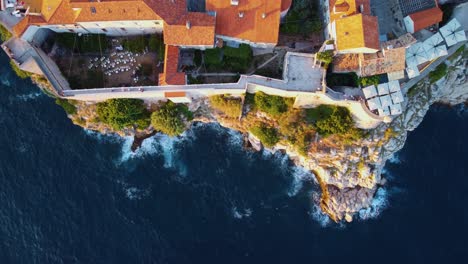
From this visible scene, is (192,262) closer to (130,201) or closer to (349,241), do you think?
(130,201)

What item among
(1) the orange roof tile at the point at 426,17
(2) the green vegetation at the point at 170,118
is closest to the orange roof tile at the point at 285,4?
(1) the orange roof tile at the point at 426,17

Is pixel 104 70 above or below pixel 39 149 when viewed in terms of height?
above

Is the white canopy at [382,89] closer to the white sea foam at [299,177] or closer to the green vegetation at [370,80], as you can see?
the green vegetation at [370,80]

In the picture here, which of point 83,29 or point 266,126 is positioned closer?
point 83,29

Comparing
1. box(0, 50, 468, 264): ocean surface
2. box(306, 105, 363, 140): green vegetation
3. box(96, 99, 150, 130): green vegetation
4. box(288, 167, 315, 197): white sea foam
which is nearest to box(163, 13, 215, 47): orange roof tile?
box(96, 99, 150, 130): green vegetation

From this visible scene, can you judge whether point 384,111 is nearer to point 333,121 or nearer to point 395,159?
point 333,121

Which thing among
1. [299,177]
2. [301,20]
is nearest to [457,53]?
[301,20]

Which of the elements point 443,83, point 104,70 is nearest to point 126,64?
point 104,70
